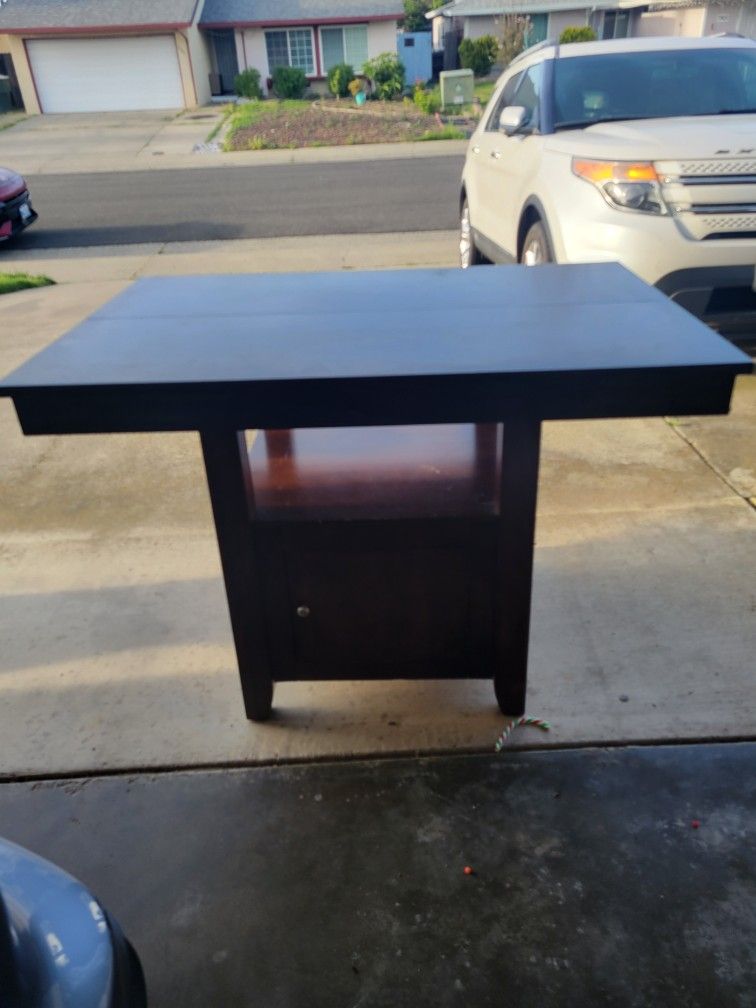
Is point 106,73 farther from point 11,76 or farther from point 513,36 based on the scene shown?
point 513,36

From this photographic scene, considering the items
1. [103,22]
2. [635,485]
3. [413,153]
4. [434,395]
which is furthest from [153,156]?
[434,395]

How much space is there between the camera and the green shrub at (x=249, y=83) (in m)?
32.3

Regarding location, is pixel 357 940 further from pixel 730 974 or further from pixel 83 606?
pixel 83 606

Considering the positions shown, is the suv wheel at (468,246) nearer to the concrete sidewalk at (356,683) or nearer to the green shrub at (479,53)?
the concrete sidewalk at (356,683)

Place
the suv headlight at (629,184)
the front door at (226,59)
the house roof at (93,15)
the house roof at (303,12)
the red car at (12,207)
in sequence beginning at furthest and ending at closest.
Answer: the front door at (226,59) < the house roof at (303,12) < the house roof at (93,15) < the red car at (12,207) < the suv headlight at (629,184)

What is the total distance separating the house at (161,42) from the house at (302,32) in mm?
40

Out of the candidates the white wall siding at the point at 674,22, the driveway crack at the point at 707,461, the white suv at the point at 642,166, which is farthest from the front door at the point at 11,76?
the driveway crack at the point at 707,461

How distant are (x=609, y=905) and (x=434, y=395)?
4.48ft

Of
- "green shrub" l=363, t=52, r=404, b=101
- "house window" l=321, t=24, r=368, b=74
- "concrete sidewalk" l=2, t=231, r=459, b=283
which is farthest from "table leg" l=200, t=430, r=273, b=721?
"house window" l=321, t=24, r=368, b=74

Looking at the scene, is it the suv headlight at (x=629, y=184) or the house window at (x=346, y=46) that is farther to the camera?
the house window at (x=346, y=46)

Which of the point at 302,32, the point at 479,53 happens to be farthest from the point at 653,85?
the point at 302,32

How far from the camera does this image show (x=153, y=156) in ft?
69.4

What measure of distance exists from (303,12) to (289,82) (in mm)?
3983

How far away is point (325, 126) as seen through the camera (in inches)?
945
